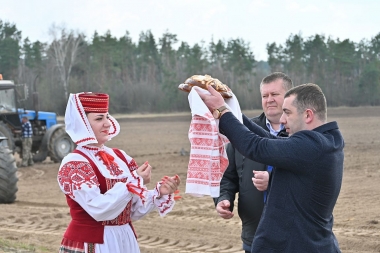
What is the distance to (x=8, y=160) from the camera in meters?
11.9

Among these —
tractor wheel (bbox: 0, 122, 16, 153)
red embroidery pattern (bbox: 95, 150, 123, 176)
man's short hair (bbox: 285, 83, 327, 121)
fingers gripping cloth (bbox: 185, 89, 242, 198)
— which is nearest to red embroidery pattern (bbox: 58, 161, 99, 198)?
red embroidery pattern (bbox: 95, 150, 123, 176)

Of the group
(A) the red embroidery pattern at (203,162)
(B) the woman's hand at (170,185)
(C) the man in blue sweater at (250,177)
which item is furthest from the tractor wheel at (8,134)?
(A) the red embroidery pattern at (203,162)

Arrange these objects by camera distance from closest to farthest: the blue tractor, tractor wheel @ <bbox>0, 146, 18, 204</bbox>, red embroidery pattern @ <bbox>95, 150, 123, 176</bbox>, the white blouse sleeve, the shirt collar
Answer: the white blouse sleeve < red embroidery pattern @ <bbox>95, 150, 123, 176</bbox> < the shirt collar < tractor wheel @ <bbox>0, 146, 18, 204</bbox> < the blue tractor

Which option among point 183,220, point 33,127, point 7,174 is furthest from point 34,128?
point 183,220

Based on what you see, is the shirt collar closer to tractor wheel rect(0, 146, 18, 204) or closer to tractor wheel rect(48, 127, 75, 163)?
tractor wheel rect(0, 146, 18, 204)

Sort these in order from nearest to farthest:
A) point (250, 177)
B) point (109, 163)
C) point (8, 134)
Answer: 1. point (109, 163)
2. point (250, 177)
3. point (8, 134)

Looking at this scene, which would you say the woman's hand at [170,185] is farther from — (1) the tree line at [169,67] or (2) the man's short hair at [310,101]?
(1) the tree line at [169,67]

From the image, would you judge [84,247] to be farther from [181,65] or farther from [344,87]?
[181,65]

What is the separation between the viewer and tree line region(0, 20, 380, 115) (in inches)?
2328

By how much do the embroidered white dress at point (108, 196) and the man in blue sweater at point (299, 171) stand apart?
2.60 feet

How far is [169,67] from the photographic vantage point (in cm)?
7294

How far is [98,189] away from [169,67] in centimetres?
6920

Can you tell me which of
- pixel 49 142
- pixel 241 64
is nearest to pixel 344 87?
pixel 241 64

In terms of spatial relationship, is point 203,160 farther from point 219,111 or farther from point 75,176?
point 75,176
